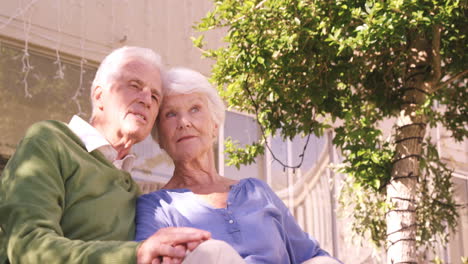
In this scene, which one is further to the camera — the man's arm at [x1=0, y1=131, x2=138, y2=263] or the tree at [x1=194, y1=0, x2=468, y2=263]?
the tree at [x1=194, y1=0, x2=468, y2=263]

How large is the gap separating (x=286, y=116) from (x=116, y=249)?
3447mm

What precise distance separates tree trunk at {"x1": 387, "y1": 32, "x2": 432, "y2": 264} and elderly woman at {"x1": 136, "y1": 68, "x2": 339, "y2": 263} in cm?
220

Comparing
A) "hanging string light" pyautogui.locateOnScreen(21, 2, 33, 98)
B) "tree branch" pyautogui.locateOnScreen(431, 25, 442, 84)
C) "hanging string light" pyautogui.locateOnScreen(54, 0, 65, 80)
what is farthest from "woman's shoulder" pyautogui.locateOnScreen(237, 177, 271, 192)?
"hanging string light" pyautogui.locateOnScreen(54, 0, 65, 80)

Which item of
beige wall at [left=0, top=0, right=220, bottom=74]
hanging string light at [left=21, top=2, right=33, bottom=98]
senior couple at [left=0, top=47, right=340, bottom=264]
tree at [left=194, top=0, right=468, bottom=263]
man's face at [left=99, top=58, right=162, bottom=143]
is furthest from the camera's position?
beige wall at [left=0, top=0, right=220, bottom=74]

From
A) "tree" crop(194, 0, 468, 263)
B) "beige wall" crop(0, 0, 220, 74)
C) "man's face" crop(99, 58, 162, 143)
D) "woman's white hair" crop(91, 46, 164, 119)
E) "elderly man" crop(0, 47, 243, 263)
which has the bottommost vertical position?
"elderly man" crop(0, 47, 243, 263)

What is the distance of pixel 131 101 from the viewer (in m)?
2.50

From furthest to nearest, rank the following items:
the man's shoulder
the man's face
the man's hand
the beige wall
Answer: the beige wall, the man's face, the man's shoulder, the man's hand

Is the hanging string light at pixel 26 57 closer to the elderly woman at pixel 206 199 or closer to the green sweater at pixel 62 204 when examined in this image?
the elderly woman at pixel 206 199

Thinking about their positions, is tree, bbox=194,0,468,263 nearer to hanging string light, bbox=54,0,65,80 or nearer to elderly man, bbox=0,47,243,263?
hanging string light, bbox=54,0,65,80

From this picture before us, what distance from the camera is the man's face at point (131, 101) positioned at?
250 cm

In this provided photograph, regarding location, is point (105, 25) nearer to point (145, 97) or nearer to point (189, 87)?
point (189, 87)

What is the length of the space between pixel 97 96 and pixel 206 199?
1.94 ft

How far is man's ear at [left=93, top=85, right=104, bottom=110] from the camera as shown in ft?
8.47

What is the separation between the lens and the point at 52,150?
6.89 feet
